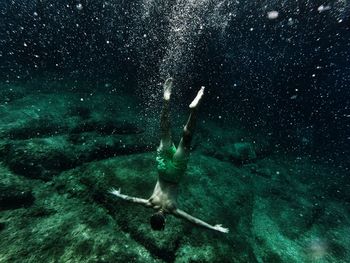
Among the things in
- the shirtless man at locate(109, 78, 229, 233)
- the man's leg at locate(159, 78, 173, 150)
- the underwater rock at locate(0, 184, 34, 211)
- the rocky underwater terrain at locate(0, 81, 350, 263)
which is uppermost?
the man's leg at locate(159, 78, 173, 150)

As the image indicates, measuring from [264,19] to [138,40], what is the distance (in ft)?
20.2

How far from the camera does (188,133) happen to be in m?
3.74

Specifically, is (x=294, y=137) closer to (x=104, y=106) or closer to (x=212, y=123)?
(x=212, y=123)

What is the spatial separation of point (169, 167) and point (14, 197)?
10.0 feet

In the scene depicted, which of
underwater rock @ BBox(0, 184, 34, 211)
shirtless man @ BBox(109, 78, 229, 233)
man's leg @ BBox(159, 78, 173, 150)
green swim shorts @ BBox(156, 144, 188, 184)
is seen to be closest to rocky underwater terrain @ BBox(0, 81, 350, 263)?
underwater rock @ BBox(0, 184, 34, 211)

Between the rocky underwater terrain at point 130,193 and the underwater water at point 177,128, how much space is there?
0.03 meters

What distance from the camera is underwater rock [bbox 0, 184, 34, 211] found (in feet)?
15.4

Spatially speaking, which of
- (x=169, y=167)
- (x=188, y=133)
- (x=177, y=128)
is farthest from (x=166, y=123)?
(x=177, y=128)

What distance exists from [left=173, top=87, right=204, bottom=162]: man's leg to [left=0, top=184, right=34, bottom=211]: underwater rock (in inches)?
119

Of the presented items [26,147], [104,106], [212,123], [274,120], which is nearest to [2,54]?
[104,106]

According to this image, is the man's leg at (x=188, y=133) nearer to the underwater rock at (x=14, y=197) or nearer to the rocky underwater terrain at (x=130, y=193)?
the rocky underwater terrain at (x=130, y=193)

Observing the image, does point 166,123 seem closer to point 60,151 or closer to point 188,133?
point 188,133

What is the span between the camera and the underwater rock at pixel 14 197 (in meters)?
4.69

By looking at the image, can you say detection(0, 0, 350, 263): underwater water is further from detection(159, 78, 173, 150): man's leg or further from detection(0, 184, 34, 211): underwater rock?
detection(159, 78, 173, 150): man's leg
